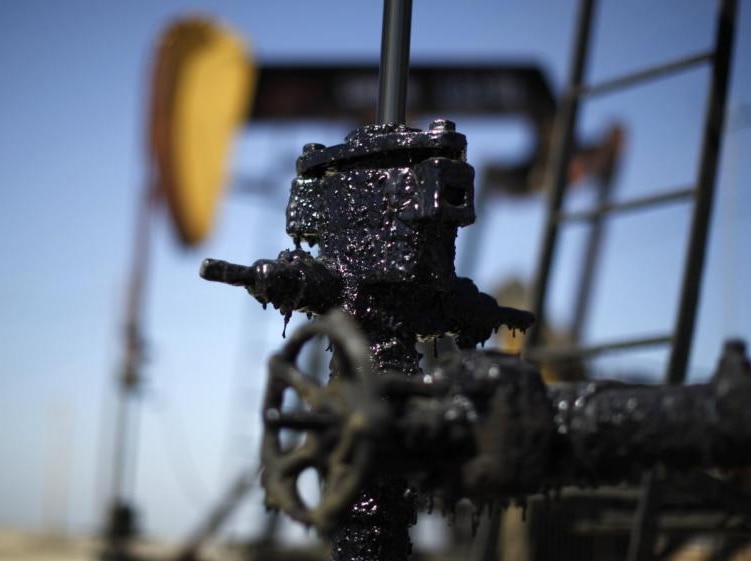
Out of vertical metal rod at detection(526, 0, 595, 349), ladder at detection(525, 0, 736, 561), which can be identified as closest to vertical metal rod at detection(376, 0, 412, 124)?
ladder at detection(525, 0, 736, 561)

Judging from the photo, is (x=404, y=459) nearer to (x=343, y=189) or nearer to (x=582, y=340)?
(x=343, y=189)

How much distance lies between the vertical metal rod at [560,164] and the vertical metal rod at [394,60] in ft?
6.80

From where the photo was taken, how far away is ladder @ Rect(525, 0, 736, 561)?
3453 mm

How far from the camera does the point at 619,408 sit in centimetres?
148

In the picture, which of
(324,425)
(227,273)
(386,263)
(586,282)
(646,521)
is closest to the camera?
(324,425)

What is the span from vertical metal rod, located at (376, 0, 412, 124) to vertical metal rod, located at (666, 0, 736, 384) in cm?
181

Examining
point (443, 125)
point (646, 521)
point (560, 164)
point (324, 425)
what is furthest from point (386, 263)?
point (560, 164)

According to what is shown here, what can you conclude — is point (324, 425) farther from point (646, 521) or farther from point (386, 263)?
point (646, 521)

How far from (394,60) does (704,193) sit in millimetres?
1884

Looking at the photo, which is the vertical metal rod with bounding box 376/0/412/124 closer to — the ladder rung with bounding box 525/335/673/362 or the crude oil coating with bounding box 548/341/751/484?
the crude oil coating with bounding box 548/341/751/484

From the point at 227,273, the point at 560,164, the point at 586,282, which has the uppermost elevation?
the point at 586,282

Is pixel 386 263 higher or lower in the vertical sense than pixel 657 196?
lower

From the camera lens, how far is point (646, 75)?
155 inches

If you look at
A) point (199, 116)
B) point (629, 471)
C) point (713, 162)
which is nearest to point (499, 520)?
point (713, 162)
